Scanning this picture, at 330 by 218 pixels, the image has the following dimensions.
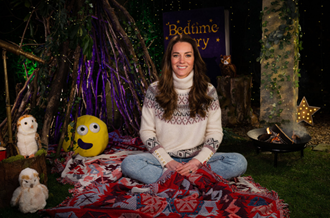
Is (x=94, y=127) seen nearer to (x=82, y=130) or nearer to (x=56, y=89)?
(x=82, y=130)

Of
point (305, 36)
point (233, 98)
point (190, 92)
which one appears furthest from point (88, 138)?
point (305, 36)

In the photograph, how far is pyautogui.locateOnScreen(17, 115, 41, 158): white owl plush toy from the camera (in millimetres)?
2436

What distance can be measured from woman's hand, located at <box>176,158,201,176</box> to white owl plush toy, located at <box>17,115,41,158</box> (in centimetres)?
127

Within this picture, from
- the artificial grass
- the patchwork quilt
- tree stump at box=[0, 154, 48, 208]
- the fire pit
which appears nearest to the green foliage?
the fire pit

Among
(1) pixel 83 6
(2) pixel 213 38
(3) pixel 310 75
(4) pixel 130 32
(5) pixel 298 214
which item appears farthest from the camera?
(3) pixel 310 75

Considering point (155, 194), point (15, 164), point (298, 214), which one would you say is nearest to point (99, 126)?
point (15, 164)

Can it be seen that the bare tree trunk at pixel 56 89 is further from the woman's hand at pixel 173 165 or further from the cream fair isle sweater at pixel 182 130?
the woman's hand at pixel 173 165

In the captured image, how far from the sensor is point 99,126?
10.5 ft

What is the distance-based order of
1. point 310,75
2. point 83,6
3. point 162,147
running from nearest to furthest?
point 162,147
point 83,6
point 310,75

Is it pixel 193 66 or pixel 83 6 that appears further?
pixel 83 6

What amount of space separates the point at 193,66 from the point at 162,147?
77cm

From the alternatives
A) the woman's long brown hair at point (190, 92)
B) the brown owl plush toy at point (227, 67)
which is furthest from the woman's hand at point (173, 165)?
the brown owl plush toy at point (227, 67)

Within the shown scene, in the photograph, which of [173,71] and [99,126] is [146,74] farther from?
[173,71]

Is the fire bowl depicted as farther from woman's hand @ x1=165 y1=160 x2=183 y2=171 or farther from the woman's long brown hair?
woman's hand @ x1=165 y1=160 x2=183 y2=171
